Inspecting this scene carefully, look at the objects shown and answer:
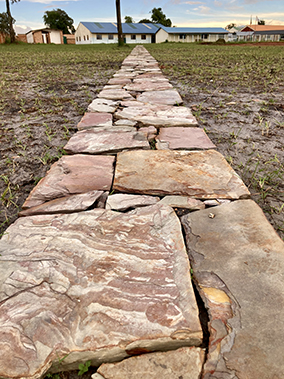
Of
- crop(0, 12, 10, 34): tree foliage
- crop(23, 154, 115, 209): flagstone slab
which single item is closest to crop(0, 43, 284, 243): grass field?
crop(23, 154, 115, 209): flagstone slab

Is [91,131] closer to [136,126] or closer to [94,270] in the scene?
[136,126]

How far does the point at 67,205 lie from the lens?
133 cm

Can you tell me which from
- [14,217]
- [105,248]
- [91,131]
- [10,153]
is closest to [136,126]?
[91,131]

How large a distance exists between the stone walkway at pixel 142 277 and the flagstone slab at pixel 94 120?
788mm

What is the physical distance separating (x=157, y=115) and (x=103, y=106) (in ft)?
2.21

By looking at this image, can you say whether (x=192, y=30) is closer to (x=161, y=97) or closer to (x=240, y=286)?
(x=161, y=97)

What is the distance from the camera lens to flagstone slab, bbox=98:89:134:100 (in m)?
3.20

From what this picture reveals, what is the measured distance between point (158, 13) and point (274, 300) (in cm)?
5283

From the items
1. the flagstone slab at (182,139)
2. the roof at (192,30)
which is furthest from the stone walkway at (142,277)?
the roof at (192,30)

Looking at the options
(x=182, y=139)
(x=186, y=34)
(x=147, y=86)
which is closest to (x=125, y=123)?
(x=182, y=139)

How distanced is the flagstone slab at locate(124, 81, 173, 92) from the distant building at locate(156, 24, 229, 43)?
37055mm

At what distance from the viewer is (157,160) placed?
5.73 feet

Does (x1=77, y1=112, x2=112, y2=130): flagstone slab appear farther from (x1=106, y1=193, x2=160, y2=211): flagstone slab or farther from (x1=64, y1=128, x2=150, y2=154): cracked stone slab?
(x1=106, y1=193, x2=160, y2=211): flagstone slab

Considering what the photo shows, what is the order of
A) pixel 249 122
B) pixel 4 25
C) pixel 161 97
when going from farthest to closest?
pixel 4 25
pixel 161 97
pixel 249 122
